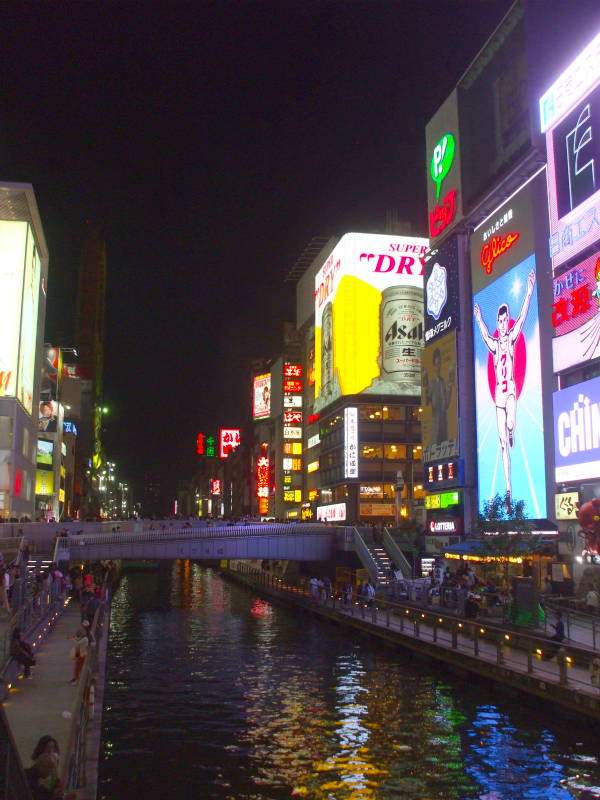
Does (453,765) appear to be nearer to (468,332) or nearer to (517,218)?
(517,218)

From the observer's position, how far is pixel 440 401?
68688 millimetres

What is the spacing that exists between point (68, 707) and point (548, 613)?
19.5 metres

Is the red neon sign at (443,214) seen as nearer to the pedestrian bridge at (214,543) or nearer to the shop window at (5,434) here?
the pedestrian bridge at (214,543)

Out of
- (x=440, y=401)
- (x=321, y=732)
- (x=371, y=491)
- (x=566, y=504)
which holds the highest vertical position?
(x=440, y=401)

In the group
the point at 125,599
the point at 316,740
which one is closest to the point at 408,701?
the point at 316,740

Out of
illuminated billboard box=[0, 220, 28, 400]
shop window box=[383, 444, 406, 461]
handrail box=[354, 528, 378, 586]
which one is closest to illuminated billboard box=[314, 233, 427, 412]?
shop window box=[383, 444, 406, 461]

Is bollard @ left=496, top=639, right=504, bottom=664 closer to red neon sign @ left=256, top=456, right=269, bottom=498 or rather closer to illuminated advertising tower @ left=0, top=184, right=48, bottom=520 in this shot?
illuminated advertising tower @ left=0, top=184, right=48, bottom=520

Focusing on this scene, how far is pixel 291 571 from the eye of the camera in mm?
83125

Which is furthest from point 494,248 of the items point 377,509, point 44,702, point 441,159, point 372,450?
point 44,702

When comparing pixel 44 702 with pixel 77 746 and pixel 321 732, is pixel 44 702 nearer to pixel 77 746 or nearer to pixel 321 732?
pixel 77 746

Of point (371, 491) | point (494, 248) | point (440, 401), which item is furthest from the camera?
point (371, 491)

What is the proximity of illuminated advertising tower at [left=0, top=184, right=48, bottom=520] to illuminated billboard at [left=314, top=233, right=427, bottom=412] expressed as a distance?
1370 inches

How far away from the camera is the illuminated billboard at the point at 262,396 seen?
138 metres

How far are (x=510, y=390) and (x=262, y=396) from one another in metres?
85.6
